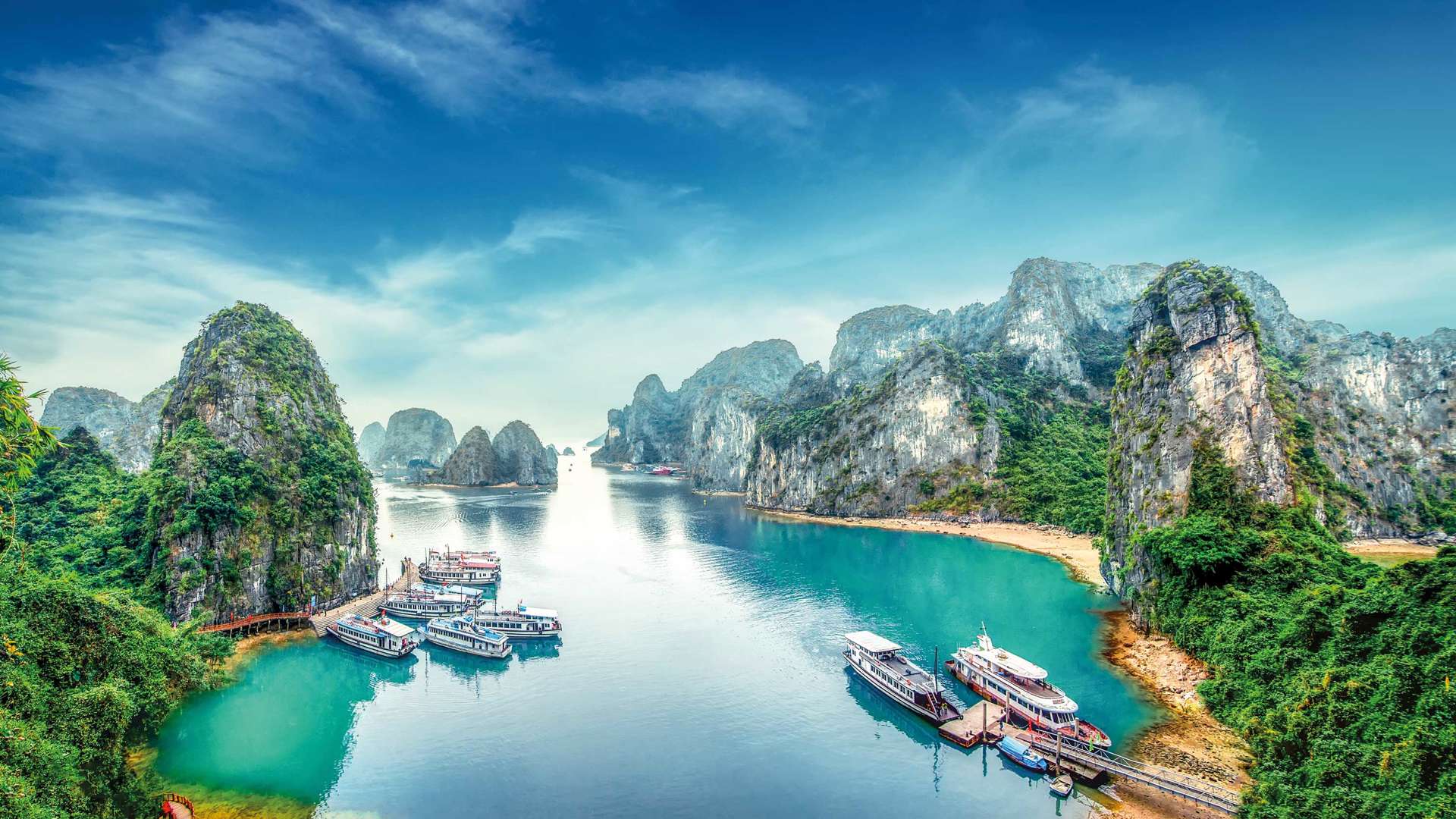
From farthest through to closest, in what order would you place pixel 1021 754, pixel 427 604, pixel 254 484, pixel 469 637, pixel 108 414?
pixel 108 414 → pixel 427 604 → pixel 254 484 → pixel 469 637 → pixel 1021 754

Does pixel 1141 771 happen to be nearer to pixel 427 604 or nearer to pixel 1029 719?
pixel 1029 719

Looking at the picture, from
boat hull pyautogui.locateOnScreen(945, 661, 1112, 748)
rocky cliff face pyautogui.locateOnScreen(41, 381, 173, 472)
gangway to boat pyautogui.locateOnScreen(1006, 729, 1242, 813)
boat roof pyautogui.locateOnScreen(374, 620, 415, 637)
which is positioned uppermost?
rocky cliff face pyautogui.locateOnScreen(41, 381, 173, 472)

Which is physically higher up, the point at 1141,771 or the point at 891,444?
the point at 891,444

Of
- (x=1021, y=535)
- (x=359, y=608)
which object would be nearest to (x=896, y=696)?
(x=359, y=608)

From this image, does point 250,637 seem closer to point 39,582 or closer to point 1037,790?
point 39,582

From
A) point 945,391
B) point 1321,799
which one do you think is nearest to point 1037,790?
point 1321,799

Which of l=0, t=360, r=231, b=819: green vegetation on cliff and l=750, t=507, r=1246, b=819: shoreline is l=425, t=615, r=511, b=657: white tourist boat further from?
l=750, t=507, r=1246, b=819: shoreline

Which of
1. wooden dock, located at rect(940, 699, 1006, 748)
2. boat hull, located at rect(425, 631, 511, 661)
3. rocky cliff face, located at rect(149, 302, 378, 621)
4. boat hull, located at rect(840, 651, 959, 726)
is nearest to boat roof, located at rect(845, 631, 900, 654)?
boat hull, located at rect(840, 651, 959, 726)
